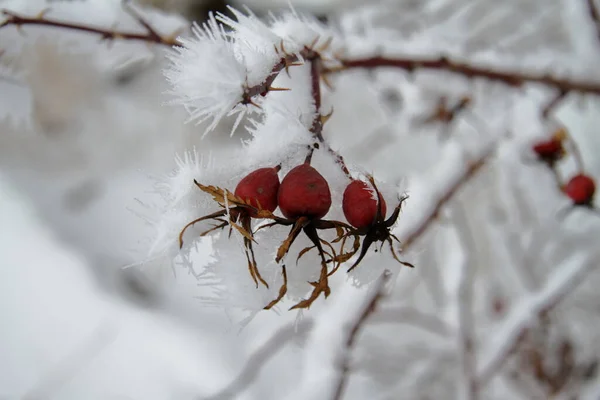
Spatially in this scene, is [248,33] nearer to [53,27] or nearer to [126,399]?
[53,27]

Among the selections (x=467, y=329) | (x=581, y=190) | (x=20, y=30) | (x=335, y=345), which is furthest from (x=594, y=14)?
(x=20, y=30)

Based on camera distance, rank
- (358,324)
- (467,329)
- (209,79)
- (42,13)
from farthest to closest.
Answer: (467,329), (358,324), (42,13), (209,79)

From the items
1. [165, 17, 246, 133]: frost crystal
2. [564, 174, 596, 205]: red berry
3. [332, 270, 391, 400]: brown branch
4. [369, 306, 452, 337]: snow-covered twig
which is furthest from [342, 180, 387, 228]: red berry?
[369, 306, 452, 337]: snow-covered twig

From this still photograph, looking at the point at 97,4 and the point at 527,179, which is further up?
the point at 97,4

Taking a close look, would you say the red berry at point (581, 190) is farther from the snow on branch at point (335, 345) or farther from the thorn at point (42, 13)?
the thorn at point (42, 13)

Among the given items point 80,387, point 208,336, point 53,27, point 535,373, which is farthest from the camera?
point 208,336

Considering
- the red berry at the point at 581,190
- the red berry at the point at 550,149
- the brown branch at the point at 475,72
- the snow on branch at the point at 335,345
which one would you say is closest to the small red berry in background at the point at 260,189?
the snow on branch at the point at 335,345

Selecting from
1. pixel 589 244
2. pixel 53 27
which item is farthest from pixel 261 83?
pixel 589 244

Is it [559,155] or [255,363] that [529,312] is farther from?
[255,363]
